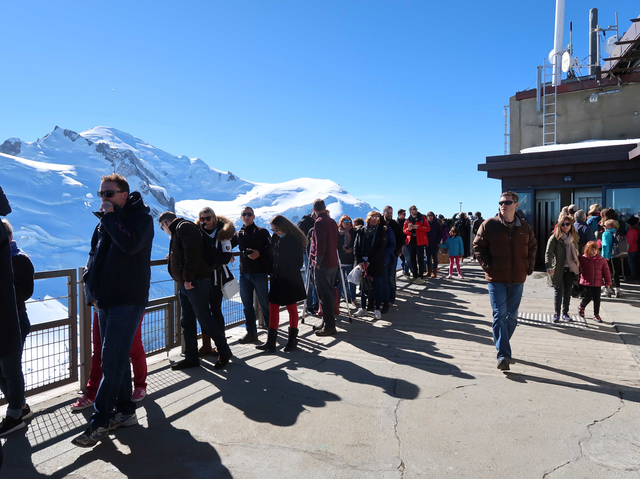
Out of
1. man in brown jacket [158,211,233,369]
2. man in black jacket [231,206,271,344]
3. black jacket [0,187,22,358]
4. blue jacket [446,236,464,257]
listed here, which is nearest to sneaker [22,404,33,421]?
man in brown jacket [158,211,233,369]

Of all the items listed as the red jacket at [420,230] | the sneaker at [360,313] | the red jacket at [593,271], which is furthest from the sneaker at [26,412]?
the red jacket at [420,230]

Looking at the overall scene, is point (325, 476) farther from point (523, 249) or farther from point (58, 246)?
point (58, 246)

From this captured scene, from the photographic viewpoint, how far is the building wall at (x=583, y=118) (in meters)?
15.1

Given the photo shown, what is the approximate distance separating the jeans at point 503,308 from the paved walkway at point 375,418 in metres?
0.28

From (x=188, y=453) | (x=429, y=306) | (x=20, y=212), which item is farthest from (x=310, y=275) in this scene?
(x=20, y=212)

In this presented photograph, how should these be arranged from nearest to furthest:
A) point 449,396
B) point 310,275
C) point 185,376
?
point 449,396, point 185,376, point 310,275

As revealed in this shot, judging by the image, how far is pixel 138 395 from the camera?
3918mm

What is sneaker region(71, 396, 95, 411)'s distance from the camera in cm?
374

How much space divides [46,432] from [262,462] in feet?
5.89

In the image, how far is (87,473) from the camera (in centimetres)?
276

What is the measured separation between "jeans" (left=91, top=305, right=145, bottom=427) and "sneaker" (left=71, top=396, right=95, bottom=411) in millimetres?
708

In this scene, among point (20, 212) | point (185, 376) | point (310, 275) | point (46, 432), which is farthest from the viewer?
point (20, 212)

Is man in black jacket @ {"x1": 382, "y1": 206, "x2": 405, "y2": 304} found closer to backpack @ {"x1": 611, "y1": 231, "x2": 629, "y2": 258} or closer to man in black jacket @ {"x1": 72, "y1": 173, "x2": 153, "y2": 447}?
backpack @ {"x1": 611, "y1": 231, "x2": 629, "y2": 258}

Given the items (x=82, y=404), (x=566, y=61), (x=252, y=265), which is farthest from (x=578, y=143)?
(x=82, y=404)
